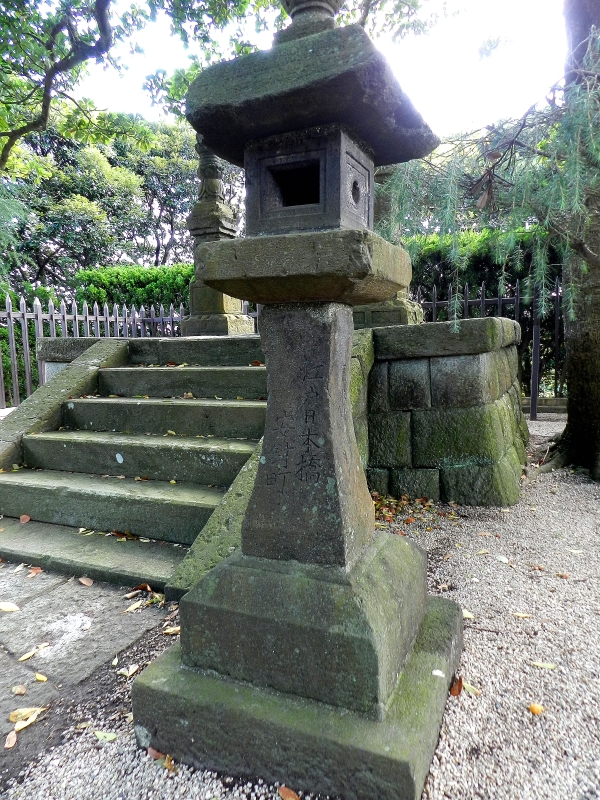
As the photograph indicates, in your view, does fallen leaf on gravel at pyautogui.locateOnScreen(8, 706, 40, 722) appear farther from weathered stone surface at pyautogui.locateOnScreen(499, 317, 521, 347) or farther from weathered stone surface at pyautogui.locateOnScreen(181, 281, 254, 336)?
weathered stone surface at pyautogui.locateOnScreen(181, 281, 254, 336)

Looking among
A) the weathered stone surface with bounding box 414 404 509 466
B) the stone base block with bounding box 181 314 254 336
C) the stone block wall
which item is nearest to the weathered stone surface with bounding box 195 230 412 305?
the stone block wall

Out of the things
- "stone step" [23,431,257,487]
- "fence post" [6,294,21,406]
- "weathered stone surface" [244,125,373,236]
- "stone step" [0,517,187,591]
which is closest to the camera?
"weathered stone surface" [244,125,373,236]

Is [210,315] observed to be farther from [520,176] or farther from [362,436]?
[520,176]

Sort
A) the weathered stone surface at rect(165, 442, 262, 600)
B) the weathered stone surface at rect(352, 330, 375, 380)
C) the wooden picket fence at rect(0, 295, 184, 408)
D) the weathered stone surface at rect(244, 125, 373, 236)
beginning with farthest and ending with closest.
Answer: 1. the wooden picket fence at rect(0, 295, 184, 408)
2. the weathered stone surface at rect(352, 330, 375, 380)
3. the weathered stone surface at rect(165, 442, 262, 600)
4. the weathered stone surface at rect(244, 125, 373, 236)

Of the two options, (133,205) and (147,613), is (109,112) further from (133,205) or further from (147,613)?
(133,205)

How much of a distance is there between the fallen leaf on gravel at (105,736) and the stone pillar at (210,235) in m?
4.43

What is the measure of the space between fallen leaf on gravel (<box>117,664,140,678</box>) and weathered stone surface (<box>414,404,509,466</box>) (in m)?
2.38

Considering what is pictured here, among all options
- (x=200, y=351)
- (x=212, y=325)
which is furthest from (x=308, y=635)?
(x=212, y=325)

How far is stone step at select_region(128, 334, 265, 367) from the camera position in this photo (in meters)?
3.88

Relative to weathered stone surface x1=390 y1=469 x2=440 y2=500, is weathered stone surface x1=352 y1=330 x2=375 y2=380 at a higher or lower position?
higher

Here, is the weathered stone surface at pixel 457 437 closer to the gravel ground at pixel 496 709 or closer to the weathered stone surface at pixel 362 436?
the weathered stone surface at pixel 362 436

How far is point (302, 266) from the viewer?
144cm

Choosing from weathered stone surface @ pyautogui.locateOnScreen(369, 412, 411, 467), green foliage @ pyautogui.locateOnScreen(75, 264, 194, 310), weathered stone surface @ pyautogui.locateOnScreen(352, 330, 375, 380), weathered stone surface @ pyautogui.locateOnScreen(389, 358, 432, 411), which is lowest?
weathered stone surface @ pyautogui.locateOnScreen(369, 412, 411, 467)

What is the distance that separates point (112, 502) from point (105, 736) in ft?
4.89
